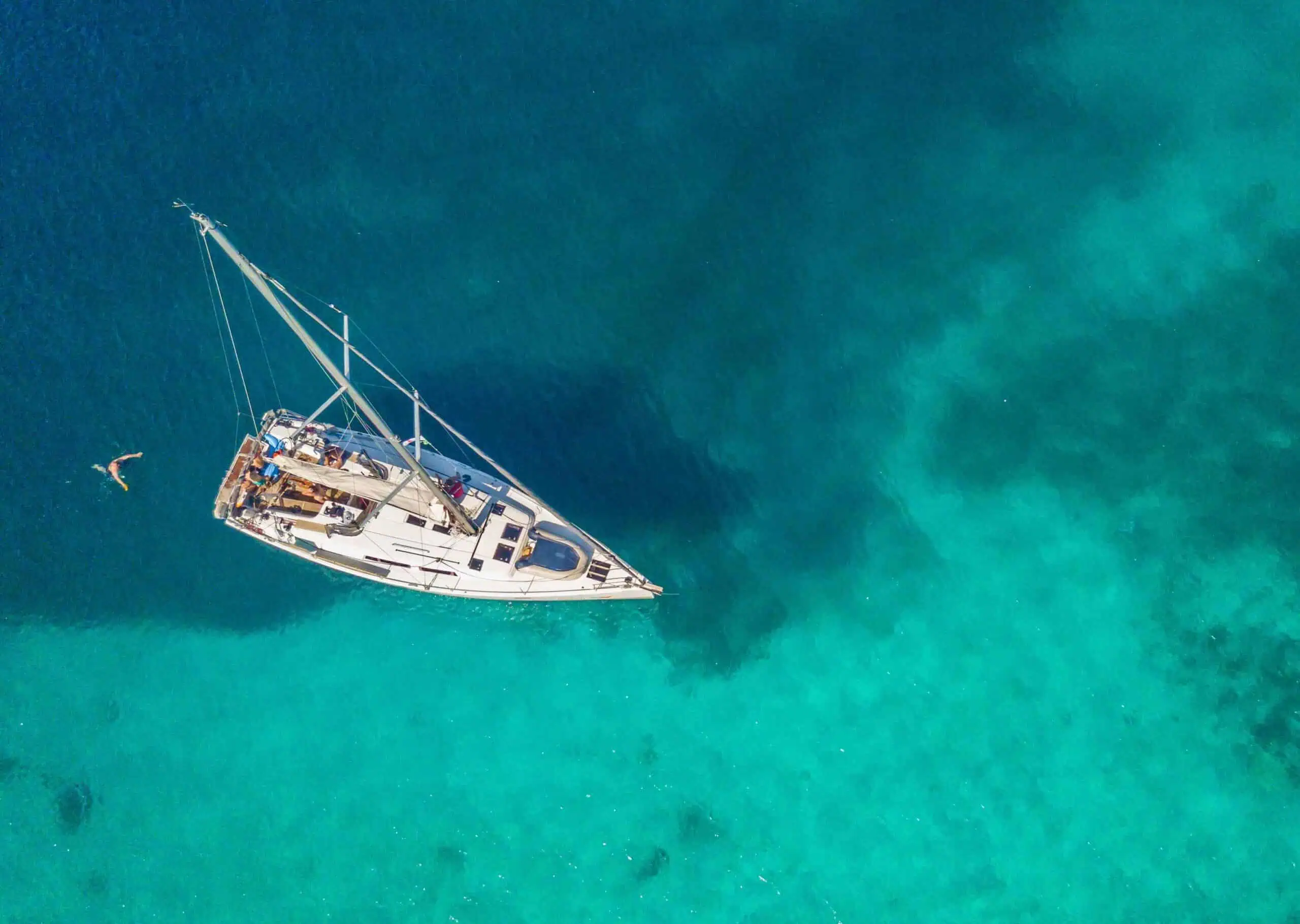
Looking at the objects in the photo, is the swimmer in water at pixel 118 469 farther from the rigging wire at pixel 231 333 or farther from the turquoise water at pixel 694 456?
the rigging wire at pixel 231 333

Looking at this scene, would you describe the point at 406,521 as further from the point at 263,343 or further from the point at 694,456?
the point at 694,456

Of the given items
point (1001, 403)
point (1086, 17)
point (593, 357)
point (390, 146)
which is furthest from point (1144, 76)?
point (390, 146)

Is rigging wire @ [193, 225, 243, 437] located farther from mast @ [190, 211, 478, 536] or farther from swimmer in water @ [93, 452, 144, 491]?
mast @ [190, 211, 478, 536]

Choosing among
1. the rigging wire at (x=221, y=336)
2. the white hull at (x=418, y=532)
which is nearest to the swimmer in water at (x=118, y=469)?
the rigging wire at (x=221, y=336)

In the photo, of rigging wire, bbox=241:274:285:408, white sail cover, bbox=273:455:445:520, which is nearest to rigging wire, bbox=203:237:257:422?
rigging wire, bbox=241:274:285:408

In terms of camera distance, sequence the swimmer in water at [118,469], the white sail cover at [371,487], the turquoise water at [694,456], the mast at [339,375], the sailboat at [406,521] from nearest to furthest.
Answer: the mast at [339,375], the turquoise water at [694,456], the sailboat at [406,521], the white sail cover at [371,487], the swimmer in water at [118,469]

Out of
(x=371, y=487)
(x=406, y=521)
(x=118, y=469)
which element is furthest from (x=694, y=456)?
(x=118, y=469)
